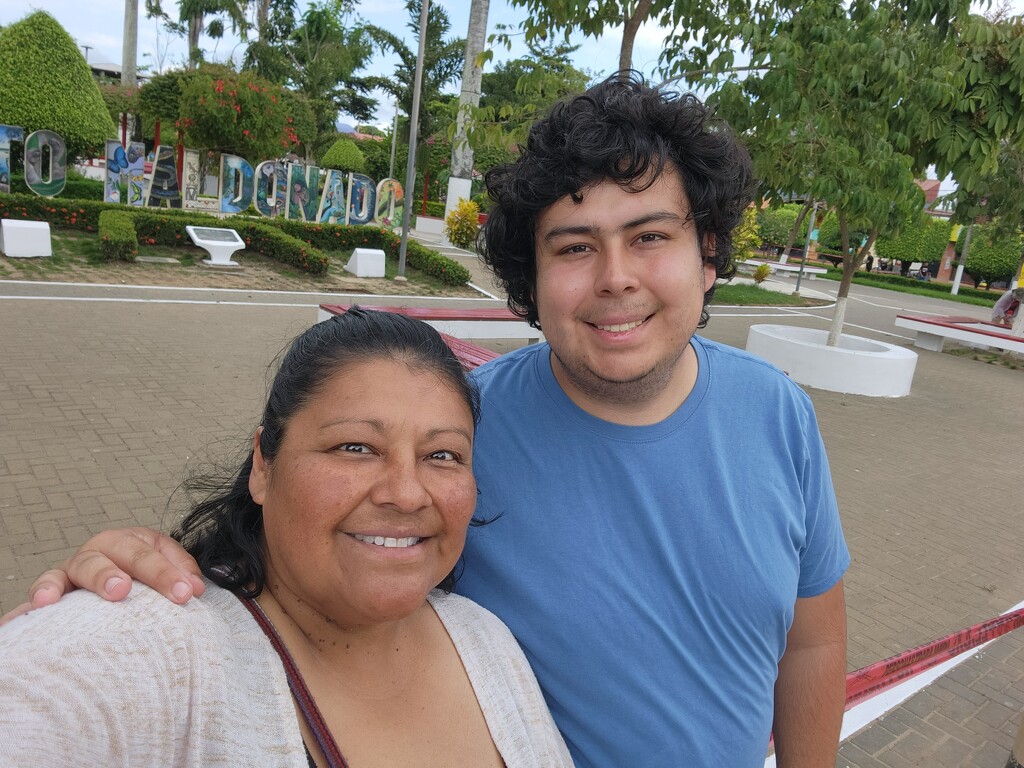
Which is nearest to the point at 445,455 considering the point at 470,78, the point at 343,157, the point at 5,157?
the point at 5,157

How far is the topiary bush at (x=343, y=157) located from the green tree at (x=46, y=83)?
14.5m

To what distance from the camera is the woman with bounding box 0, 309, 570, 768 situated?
89 centimetres

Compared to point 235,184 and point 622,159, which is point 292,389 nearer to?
point 622,159

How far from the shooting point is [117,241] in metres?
12.4

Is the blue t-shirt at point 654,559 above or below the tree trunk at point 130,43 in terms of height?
below

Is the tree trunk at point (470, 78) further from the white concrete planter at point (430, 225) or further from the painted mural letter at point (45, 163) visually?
the painted mural letter at point (45, 163)

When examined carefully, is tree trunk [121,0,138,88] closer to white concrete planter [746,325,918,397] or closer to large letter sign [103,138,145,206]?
large letter sign [103,138,145,206]

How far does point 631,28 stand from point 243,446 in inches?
185

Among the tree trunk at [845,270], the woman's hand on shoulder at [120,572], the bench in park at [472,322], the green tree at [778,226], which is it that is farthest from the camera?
the green tree at [778,226]

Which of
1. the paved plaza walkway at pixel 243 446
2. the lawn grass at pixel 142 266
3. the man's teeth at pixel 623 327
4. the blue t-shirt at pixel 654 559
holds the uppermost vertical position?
the man's teeth at pixel 623 327

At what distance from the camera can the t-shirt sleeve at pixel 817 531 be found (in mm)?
1571

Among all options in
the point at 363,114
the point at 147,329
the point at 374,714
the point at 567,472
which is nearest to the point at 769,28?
the point at 567,472

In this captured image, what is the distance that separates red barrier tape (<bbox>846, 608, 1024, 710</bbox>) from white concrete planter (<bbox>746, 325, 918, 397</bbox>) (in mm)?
7075

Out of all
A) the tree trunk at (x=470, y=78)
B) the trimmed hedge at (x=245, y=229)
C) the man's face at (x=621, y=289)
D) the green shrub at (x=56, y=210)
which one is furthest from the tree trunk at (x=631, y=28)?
the tree trunk at (x=470, y=78)
